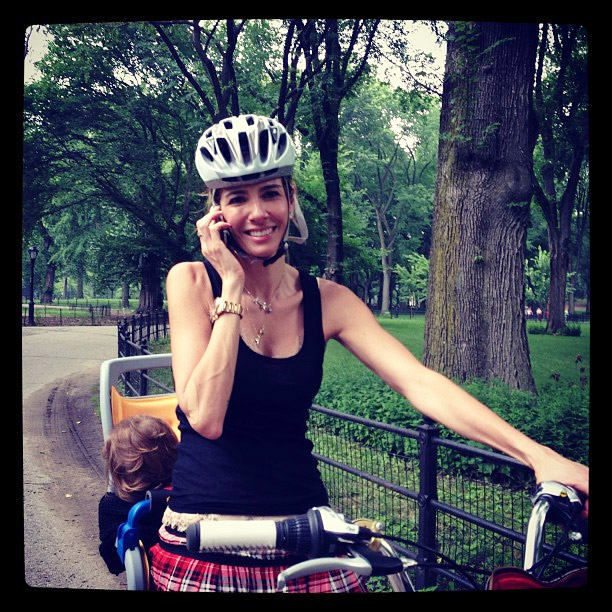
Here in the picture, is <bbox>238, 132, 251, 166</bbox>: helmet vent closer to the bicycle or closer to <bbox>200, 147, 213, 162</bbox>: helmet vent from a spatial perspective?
<bbox>200, 147, 213, 162</bbox>: helmet vent

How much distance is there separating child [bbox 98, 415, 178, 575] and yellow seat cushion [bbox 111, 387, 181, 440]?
182 millimetres

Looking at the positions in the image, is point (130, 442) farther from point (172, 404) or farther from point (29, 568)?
point (29, 568)

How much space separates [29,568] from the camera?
2.03 meters

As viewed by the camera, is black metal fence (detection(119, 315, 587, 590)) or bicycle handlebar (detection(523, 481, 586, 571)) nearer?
bicycle handlebar (detection(523, 481, 586, 571))

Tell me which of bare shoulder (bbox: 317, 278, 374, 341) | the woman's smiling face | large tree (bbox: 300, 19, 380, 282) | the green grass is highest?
large tree (bbox: 300, 19, 380, 282)

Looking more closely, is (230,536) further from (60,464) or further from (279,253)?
(60,464)

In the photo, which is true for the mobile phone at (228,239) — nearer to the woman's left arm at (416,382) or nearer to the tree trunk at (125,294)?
the woman's left arm at (416,382)

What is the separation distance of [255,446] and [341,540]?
0.37 m

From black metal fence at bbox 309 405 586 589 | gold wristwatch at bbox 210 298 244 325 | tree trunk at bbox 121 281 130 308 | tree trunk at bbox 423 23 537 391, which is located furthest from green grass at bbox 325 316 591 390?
tree trunk at bbox 121 281 130 308

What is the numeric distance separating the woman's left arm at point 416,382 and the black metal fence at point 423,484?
282mm

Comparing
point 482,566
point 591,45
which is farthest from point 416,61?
point 482,566

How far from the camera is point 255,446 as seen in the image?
65.9 inches

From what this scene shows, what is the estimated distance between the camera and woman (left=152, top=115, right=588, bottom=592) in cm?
162

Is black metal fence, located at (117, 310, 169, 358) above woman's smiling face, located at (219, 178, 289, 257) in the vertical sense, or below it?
below
